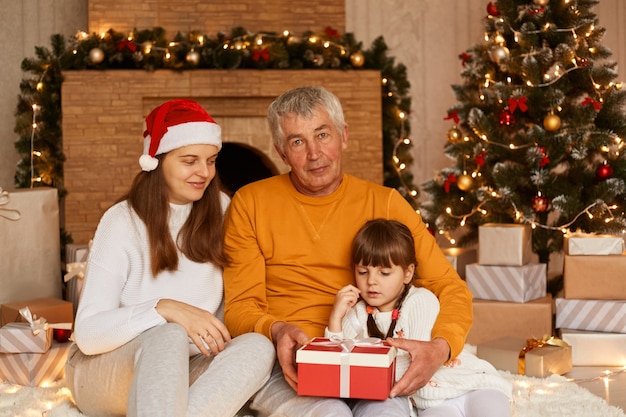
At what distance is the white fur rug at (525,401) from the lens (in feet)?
7.50

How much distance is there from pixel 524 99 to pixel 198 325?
7.62 feet

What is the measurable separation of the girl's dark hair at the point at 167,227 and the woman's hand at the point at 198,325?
176 millimetres

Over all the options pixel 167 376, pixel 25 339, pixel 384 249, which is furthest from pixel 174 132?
pixel 25 339

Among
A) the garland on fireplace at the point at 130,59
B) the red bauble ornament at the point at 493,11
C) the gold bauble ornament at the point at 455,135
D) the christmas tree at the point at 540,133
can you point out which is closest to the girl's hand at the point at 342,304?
the christmas tree at the point at 540,133

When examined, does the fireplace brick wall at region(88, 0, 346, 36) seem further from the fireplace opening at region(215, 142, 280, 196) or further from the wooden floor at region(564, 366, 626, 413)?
the wooden floor at region(564, 366, 626, 413)

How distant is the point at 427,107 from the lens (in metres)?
5.27

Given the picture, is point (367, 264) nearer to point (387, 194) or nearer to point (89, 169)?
point (387, 194)

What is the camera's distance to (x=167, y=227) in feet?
7.02

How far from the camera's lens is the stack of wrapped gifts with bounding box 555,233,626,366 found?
310 centimetres

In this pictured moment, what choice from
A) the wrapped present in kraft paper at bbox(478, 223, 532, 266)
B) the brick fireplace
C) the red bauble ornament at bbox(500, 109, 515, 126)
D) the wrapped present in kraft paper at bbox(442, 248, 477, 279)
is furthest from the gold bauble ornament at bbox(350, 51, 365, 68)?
the wrapped present in kraft paper at bbox(478, 223, 532, 266)

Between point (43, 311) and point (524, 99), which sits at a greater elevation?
point (524, 99)

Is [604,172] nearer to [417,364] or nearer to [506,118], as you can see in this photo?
[506,118]

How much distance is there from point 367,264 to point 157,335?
0.58m

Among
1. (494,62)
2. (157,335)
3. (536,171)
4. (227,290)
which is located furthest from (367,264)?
(494,62)
